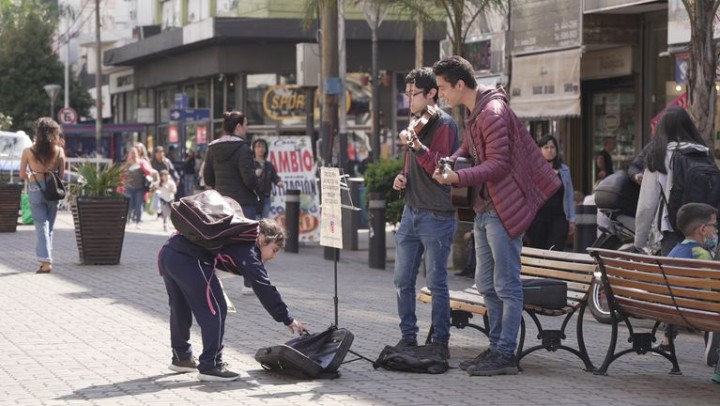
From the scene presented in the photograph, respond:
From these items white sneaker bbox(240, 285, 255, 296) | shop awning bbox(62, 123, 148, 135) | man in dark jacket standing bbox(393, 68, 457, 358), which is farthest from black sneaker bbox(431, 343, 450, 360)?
shop awning bbox(62, 123, 148, 135)

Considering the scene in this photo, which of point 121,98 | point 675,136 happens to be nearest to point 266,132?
point 121,98

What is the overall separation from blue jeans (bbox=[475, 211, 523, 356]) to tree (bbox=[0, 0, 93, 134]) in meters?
57.3

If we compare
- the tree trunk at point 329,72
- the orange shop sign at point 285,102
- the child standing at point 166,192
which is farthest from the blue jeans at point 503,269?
the orange shop sign at point 285,102

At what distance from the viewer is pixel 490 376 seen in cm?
894

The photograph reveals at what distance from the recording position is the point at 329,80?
944 inches

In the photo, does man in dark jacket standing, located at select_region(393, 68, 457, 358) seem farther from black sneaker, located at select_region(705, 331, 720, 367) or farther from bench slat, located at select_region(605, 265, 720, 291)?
black sneaker, located at select_region(705, 331, 720, 367)

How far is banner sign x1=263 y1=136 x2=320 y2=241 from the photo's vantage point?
73.7 ft

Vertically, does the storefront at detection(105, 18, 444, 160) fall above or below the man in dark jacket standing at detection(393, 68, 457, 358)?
above

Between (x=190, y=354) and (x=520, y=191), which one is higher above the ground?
(x=520, y=191)

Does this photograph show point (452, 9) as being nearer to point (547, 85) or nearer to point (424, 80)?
point (547, 85)

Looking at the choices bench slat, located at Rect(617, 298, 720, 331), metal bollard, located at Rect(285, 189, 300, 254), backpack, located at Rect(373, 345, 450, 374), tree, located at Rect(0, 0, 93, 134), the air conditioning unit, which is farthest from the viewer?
tree, located at Rect(0, 0, 93, 134)

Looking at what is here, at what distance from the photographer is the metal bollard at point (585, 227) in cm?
1488

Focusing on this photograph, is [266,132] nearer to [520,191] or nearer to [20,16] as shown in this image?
[20,16]

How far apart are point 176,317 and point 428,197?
1.86 m
